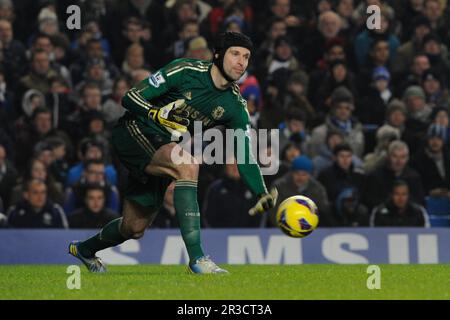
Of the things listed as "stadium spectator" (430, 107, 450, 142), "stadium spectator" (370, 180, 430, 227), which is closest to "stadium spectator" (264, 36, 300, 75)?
"stadium spectator" (430, 107, 450, 142)

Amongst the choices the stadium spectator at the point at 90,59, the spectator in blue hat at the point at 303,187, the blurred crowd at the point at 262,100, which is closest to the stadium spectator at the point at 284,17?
the blurred crowd at the point at 262,100

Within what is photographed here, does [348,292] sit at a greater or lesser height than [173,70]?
lesser

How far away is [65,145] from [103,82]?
142cm

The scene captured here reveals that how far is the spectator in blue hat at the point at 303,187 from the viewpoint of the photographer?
1545cm

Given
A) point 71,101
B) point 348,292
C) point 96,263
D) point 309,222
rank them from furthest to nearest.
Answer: point 71,101 → point 96,263 → point 309,222 → point 348,292

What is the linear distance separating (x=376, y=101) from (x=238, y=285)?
29.8ft

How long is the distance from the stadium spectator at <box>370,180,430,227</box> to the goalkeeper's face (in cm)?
562

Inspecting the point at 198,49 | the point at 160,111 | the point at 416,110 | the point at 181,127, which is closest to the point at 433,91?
the point at 416,110

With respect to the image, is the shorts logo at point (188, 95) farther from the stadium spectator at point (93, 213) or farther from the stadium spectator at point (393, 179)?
the stadium spectator at point (393, 179)

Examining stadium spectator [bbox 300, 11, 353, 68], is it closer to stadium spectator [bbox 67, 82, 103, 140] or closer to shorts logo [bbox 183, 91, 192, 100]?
stadium spectator [bbox 67, 82, 103, 140]

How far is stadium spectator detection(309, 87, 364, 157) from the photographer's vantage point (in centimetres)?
1672

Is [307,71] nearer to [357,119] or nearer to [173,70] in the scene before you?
[357,119]

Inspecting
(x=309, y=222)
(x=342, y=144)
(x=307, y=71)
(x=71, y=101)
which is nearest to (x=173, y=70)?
(x=309, y=222)

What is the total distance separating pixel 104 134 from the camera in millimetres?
16625
